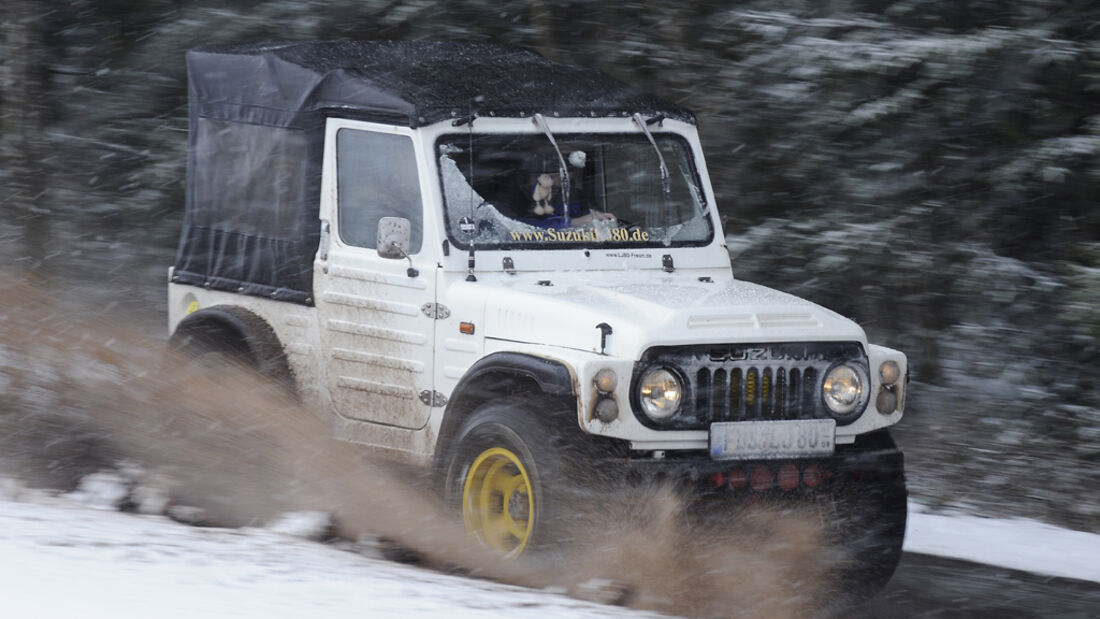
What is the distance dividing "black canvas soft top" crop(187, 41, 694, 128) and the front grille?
1769mm

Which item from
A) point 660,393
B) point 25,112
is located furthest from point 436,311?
point 25,112

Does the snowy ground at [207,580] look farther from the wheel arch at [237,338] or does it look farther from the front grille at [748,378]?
the wheel arch at [237,338]

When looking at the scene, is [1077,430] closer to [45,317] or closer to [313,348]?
[313,348]

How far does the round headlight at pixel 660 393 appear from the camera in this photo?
600 centimetres

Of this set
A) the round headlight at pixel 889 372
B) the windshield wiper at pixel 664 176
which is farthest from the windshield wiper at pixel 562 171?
the round headlight at pixel 889 372

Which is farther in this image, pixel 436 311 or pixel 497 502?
pixel 436 311

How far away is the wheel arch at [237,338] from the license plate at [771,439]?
8.25 ft

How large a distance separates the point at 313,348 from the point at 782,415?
2461 mm

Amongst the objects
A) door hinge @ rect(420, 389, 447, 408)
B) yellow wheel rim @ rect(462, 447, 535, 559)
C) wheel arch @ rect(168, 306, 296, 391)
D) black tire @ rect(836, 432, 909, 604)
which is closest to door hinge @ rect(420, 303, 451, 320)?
door hinge @ rect(420, 389, 447, 408)

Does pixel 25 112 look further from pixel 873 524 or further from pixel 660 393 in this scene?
pixel 873 524

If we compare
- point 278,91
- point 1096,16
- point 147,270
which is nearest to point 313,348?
point 278,91

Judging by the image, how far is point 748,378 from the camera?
20.2ft

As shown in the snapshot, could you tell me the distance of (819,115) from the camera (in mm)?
10617

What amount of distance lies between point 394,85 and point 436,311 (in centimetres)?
115
